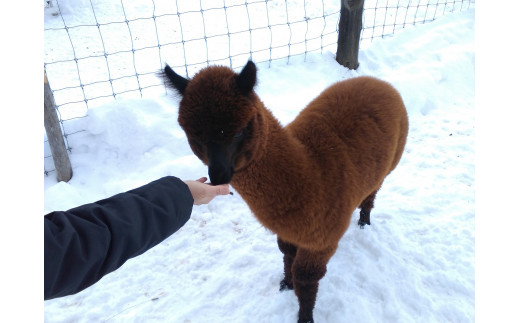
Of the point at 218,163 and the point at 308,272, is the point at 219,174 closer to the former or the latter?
the point at 218,163

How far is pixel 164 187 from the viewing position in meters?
1.45

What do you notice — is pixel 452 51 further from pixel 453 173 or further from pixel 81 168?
pixel 81 168

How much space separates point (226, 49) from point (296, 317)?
13.8 feet

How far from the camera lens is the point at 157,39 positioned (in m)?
4.89

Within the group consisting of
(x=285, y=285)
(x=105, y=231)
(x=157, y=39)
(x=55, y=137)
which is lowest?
(x=285, y=285)

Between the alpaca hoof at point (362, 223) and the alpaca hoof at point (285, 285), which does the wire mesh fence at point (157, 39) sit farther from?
the alpaca hoof at point (285, 285)

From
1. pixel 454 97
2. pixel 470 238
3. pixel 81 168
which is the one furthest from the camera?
pixel 454 97

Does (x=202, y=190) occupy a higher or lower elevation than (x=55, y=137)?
higher

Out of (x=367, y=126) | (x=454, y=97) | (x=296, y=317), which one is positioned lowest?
(x=296, y=317)

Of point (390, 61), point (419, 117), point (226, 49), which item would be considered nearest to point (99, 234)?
A: point (419, 117)

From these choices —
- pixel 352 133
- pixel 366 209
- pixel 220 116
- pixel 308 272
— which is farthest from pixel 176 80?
pixel 366 209

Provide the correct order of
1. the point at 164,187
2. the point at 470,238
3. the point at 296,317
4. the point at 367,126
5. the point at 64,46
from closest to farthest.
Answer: the point at 164,187 < the point at 367,126 < the point at 296,317 < the point at 470,238 < the point at 64,46

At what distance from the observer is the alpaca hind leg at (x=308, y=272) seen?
1.95 meters

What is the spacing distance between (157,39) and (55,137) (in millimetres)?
2543
